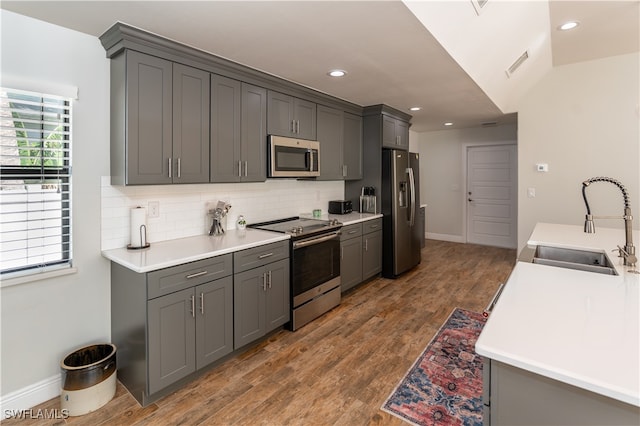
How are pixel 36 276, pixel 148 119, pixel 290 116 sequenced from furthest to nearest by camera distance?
1. pixel 290 116
2. pixel 148 119
3. pixel 36 276

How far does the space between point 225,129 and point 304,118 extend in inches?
42.2

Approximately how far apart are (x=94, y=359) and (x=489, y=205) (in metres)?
6.63

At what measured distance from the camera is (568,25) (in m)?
3.26

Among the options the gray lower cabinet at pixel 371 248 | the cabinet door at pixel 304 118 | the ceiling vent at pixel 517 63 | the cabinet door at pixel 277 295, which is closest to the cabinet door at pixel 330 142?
the cabinet door at pixel 304 118

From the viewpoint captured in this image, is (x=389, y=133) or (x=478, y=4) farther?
(x=389, y=133)

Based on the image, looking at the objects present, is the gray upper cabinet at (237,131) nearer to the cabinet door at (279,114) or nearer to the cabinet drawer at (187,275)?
the cabinet door at (279,114)

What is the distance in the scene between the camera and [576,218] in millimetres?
4574

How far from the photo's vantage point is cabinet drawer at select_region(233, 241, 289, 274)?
253 centimetres

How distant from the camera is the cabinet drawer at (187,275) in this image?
2.03 m

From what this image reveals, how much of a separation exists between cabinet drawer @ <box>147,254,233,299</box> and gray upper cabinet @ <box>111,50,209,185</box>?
65 centimetres

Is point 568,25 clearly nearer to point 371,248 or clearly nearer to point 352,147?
point 352,147

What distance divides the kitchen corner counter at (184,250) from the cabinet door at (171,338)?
0.22 m

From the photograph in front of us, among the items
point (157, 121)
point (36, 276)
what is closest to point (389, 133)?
point (157, 121)

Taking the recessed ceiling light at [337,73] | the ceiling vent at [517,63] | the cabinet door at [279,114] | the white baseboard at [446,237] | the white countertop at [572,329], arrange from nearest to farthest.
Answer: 1. the white countertop at [572,329]
2. the recessed ceiling light at [337,73]
3. the cabinet door at [279,114]
4. the ceiling vent at [517,63]
5. the white baseboard at [446,237]
